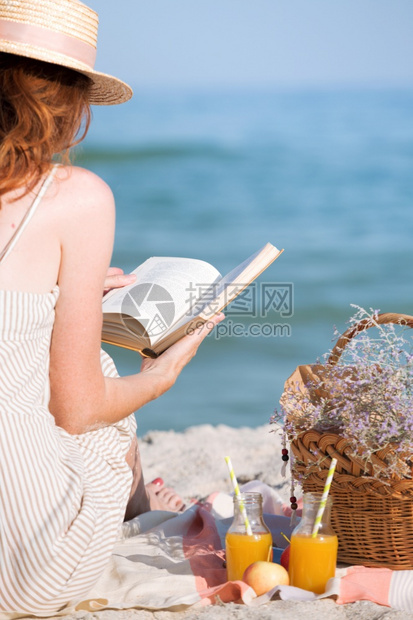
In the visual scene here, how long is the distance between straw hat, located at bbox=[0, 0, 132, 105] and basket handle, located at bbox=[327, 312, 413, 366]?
96 cm

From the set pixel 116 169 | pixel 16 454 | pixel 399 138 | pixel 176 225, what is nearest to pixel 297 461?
pixel 16 454

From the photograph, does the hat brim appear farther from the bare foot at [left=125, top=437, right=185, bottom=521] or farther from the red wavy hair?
the bare foot at [left=125, top=437, right=185, bottom=521]

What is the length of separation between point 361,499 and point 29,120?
1287mm

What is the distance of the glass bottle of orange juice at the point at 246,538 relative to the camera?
2008 mm

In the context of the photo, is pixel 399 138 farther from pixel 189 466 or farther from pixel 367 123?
pixel 189 466

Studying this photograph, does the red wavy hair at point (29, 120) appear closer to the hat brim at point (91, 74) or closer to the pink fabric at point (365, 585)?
the hat brim at point (91, 74)

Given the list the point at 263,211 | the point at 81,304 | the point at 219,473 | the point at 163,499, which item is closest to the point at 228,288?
the point at 81,304

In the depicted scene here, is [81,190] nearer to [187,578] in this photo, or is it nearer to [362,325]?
[362,325]

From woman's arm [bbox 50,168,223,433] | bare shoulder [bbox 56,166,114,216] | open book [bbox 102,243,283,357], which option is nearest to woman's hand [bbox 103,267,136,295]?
open book [bbox 102,243,283,357]

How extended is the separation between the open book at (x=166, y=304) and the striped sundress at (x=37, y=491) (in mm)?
419

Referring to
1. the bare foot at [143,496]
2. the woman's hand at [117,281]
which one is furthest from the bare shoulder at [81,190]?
the bare foot at [143,496]

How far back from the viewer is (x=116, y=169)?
14750mm

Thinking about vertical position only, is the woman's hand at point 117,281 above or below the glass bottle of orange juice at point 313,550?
above

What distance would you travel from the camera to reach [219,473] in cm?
343
